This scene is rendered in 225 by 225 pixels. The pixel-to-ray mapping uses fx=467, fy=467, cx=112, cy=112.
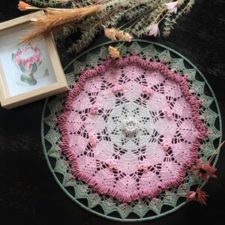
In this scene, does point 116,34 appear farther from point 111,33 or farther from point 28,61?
point 28,61

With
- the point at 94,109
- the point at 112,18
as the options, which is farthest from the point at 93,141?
the point at 112,18

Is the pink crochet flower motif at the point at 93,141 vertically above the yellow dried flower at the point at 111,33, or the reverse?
the yellow dried flower at the point at 111,33

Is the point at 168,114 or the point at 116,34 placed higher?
the point at 116,34

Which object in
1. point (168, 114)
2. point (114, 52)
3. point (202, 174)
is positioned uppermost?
point (114, 52)

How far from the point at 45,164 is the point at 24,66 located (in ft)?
0.74

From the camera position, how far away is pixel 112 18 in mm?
1056

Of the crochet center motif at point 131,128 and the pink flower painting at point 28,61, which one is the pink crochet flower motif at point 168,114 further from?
the pink flower painting at point 28,61

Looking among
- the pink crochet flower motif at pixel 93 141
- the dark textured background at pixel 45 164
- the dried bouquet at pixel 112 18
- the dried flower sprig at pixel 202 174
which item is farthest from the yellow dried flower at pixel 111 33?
the dried flower sprig at pixel 202 174

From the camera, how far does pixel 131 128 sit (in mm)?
1031

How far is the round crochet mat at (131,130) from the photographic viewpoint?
1012 mm

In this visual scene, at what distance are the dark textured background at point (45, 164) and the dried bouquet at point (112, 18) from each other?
0.03 m

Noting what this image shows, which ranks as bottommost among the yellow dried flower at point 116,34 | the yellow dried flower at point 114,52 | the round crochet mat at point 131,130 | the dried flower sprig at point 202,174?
the dried flower sprig at point 202,174

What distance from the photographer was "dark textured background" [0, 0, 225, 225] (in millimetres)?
1017

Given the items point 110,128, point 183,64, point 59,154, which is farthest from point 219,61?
point 59,154
